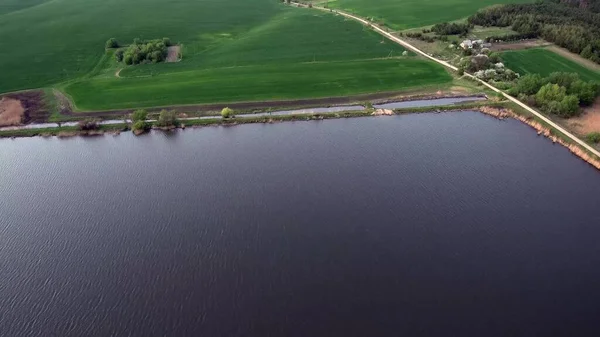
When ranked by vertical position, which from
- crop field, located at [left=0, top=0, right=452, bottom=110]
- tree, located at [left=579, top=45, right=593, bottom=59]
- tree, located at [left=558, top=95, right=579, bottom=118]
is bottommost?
tree, located at [left=558, top=95, right=579, bottom=118]

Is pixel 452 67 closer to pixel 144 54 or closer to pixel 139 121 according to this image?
pixel 139 121

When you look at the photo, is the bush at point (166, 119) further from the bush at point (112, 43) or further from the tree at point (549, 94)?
the tree at point (549, 94)

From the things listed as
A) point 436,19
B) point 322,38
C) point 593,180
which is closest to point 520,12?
point 436,19

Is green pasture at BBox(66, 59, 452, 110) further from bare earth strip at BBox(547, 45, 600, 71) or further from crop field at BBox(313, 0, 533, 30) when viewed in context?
crop field at BBox(313, 0, 533, 30)

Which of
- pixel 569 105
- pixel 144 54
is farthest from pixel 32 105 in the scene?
pixel 569 105

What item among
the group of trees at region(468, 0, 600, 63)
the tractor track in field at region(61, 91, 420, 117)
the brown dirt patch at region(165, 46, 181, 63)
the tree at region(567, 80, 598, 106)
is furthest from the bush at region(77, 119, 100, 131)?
the group of trees at region(468, 0, 600, 63)

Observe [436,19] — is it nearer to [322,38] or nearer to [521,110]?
[322,38]

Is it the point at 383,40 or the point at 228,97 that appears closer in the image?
the point at 228,97
